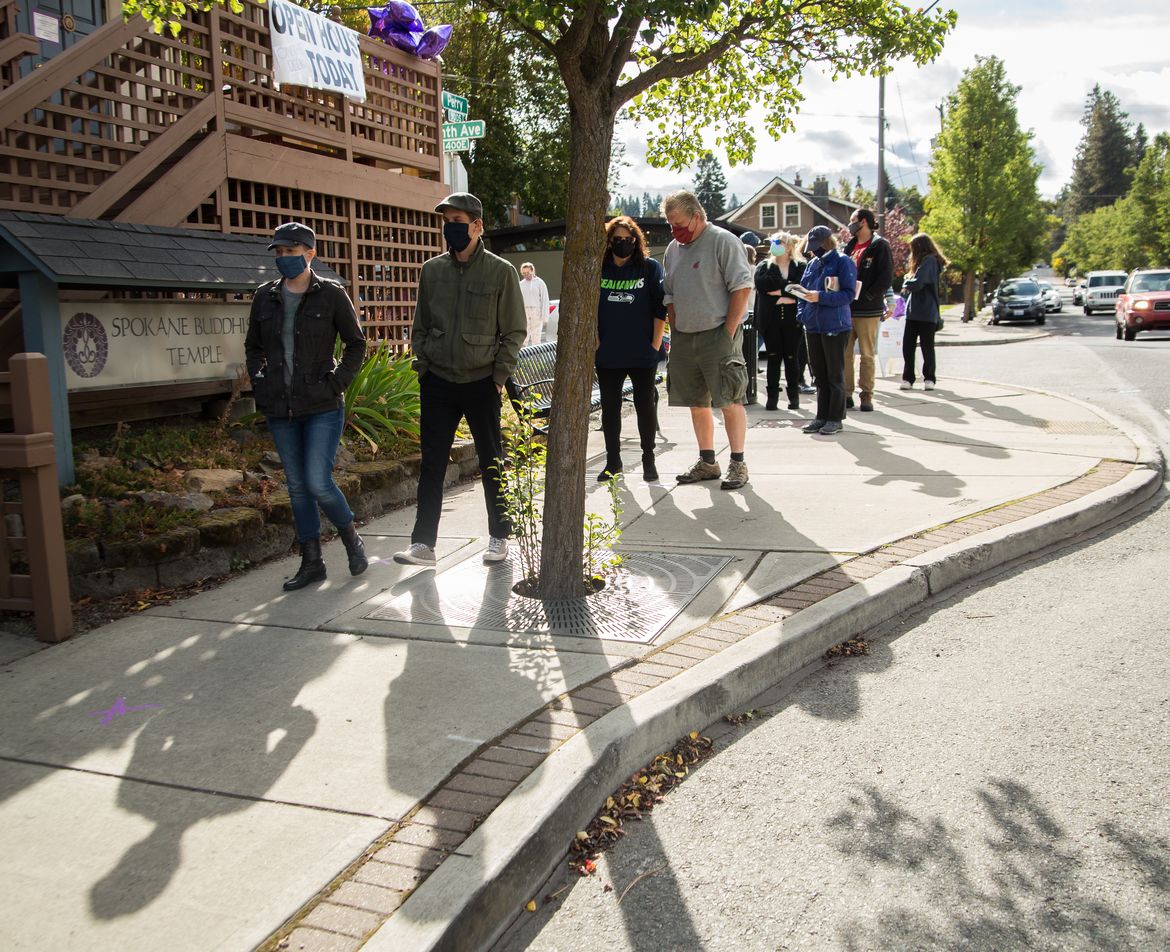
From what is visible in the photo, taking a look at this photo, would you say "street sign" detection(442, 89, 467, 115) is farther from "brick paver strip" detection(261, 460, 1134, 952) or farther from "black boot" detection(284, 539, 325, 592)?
"brick paver strip" detection(261, 460, 1134, 952)

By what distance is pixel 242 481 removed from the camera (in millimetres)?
6637

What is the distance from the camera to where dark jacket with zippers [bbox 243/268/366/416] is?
5328mm

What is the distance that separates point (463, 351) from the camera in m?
5.57

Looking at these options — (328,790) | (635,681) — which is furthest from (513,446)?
(328,790)

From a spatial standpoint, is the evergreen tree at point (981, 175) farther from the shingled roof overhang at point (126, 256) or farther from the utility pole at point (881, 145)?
the shingled roof overhang at point (126, 256)

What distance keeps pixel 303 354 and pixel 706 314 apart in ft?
9.75

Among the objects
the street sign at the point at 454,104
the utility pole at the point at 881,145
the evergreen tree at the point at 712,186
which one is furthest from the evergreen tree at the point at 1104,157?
the street sign at the point at 454,104

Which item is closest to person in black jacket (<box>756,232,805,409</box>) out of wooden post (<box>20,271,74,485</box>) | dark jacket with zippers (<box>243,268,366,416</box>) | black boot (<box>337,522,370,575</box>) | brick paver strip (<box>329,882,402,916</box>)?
dark jacket with zippers (<box>243,268,366,416</box>)

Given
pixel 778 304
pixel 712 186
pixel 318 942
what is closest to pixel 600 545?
pixel 318 942

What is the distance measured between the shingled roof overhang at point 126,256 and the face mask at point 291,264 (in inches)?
54.2

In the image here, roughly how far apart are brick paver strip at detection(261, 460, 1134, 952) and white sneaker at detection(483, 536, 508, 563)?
1.61 metres

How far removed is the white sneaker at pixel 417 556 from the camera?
5.67 metres

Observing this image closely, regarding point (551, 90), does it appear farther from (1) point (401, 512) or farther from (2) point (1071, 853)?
(2) point (1071, 853)

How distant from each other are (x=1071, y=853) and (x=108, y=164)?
7.60 meters
